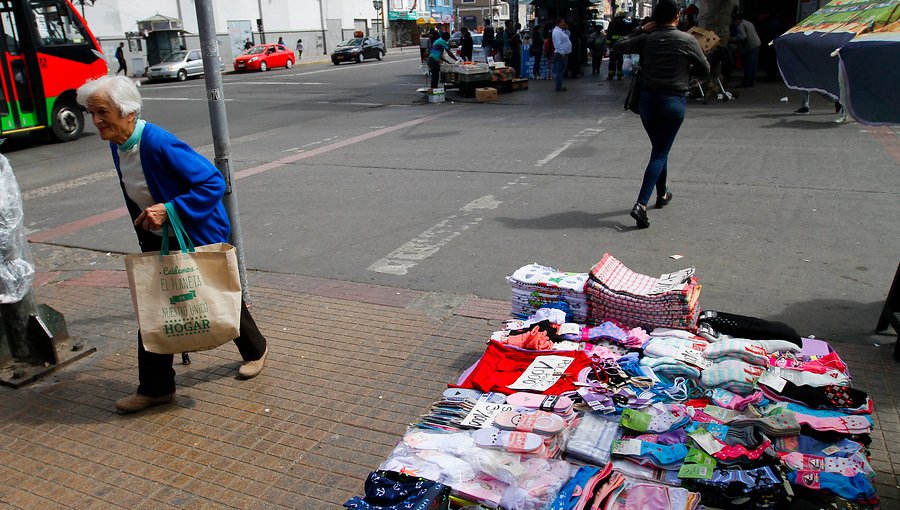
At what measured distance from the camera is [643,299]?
4148mm

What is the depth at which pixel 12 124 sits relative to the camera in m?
13.4

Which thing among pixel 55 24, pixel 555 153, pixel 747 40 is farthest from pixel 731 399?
pixel 747 40

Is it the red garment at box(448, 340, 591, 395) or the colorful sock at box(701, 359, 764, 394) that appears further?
the red garment at box(448, 340, 591, 395)

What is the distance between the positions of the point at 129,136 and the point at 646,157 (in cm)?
770

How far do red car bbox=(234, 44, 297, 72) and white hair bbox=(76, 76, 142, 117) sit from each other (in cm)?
3574

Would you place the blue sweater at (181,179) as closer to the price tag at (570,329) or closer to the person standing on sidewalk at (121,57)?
the price tag at (570,329)

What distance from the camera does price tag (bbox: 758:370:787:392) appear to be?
3.36 m

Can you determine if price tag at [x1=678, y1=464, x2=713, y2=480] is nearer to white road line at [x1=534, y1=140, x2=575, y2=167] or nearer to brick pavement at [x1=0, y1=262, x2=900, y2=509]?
brick pavement at [x1=0, y1=262, x2=900, y2=509]

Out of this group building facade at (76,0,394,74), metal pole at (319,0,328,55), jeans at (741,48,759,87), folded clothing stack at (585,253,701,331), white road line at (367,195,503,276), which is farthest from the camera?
metal pole at (319,0,328,55)

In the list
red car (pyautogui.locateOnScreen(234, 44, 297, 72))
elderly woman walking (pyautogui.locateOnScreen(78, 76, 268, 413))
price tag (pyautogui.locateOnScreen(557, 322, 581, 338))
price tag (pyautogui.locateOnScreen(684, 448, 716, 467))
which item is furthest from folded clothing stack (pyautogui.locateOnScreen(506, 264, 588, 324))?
red car (pyautogui.locateOnScreen(234, 44, 297, 72))

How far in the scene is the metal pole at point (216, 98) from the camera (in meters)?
4.75

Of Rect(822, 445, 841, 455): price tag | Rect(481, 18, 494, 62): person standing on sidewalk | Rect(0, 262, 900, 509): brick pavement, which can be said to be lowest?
Rect(0, 262, 900, 509): brick pavement

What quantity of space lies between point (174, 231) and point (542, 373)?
210 centimetres

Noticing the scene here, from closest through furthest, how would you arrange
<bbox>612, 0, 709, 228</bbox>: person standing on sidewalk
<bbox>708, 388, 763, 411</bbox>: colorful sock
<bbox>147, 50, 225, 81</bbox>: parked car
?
1. <bbox>708, 388, 763, 411</bbox>: colorful sock
2. <bbox>612, 0, 709, 228</bbox>: person standing on sidewalk
3. <bbox>147, 50, 225, 81</bbox>: parked car
